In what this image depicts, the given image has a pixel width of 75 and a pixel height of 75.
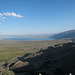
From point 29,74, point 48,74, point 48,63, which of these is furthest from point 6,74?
point 48,63

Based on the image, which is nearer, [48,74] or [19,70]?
[48,74]

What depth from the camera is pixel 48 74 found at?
37.4 metres

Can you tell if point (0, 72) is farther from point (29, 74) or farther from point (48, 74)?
point (48, 74)

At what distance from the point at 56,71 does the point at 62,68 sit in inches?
100.0

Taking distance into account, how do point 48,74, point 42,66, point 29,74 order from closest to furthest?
point 48,74, point 29,74, point 42,66

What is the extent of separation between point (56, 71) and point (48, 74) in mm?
3435

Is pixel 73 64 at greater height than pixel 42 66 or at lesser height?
greater

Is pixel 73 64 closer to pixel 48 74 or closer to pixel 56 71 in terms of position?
pixel 56 71

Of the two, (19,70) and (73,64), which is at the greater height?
(73,64)

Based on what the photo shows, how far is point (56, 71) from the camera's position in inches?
1523

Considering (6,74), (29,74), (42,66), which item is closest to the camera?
(6,74)

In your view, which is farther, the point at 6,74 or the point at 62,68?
the point at 62,68

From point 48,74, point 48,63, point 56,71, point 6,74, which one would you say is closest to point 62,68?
point 56,71

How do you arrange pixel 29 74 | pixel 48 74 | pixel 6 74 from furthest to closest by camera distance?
pixel 29 74 → pixel 48 74 → pixel 6 74
